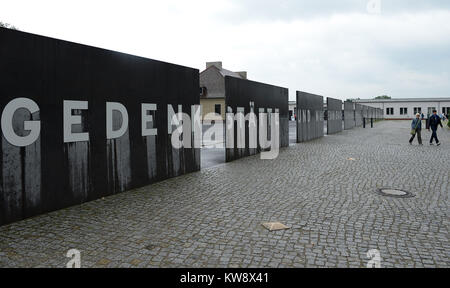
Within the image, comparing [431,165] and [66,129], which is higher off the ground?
[66,129]

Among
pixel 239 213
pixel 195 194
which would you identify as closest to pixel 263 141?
pixel 195 194

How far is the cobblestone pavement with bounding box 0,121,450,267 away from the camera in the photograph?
14.3ft

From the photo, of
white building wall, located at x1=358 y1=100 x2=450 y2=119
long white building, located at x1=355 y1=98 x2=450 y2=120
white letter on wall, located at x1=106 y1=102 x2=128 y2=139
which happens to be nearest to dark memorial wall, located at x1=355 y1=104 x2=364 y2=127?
long white building, located at x1=355 y1=98 x2=450 y2=120

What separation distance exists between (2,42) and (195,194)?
429cm

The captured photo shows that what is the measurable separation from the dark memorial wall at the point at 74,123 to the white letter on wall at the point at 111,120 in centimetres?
2

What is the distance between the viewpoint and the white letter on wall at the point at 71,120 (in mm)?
6738

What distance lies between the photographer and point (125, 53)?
27.0 ft

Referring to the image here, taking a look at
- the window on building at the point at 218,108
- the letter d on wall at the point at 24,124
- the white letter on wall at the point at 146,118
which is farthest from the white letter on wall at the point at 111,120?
the window on building at the point at 218,108

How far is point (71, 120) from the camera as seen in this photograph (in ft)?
22.5

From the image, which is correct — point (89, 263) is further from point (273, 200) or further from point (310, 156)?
point (310, 156)

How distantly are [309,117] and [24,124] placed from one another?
18656 mm

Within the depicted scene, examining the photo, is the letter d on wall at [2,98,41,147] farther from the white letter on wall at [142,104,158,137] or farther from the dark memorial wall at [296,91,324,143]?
the dark memorial wall at [296,91,324,143]

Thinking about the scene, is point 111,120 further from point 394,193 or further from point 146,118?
point 394,193
